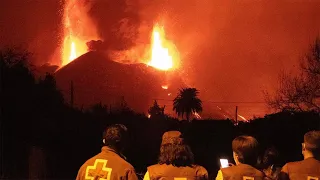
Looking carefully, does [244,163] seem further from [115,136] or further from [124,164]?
[115,136]

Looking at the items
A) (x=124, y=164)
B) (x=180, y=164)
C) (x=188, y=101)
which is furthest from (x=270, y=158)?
(x=188, y=101)

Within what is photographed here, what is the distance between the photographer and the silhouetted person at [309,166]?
4.43 m

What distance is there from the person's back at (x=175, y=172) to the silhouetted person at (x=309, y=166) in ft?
2.99

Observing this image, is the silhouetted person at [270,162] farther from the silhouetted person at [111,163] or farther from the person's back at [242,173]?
the silhouetted person at [111,163]

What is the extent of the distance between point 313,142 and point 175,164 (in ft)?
4.94

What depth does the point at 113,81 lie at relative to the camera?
479 feet

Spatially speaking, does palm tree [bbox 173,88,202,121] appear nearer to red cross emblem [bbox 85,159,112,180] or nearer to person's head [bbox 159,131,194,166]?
person's head [bbox 159,131,194,166]

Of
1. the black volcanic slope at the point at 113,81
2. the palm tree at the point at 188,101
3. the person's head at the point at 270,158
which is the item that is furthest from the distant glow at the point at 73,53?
the person's head at the point at 270,158

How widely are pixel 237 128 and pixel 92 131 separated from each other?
429 inches

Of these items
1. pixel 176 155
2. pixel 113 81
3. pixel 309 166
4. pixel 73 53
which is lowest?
pixel 309 166

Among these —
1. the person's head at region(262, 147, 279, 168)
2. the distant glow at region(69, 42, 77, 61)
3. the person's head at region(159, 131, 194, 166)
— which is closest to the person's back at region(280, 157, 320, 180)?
the person's head at region(159, 131, 194, 166)

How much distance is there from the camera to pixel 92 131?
23703mm

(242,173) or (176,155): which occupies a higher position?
(176,155)

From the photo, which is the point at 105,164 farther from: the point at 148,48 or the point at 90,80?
the point at 148,48
